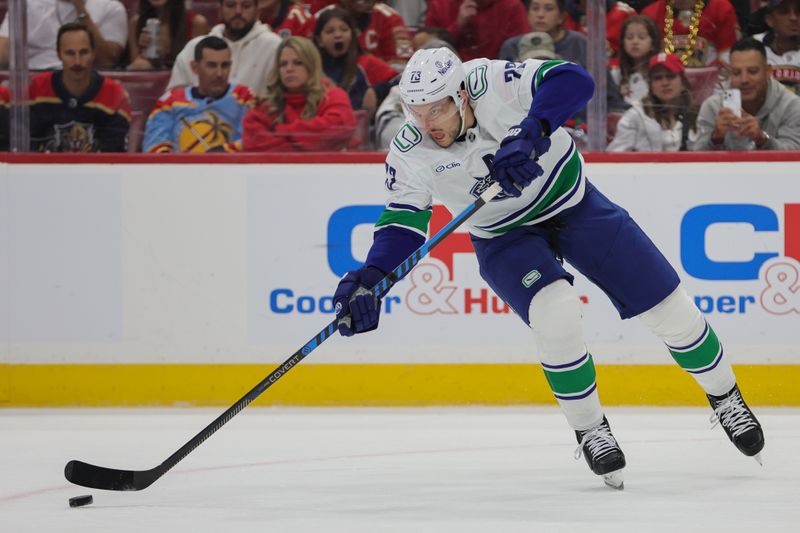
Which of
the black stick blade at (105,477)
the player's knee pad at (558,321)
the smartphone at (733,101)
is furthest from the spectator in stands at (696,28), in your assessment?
the black stick blade at (105,477)

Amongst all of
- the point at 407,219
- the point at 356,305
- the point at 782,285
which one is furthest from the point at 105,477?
the point at 782,285

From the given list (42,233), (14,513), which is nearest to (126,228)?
(42,233)

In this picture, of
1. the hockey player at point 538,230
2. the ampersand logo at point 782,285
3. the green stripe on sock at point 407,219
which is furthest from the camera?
the ampersand logo at point 782,285

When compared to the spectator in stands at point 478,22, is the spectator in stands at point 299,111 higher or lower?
lower

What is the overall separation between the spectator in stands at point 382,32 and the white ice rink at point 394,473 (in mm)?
1513

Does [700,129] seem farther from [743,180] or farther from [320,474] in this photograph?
[320,474]

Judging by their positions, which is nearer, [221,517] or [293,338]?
[221,517]

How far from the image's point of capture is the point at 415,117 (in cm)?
337

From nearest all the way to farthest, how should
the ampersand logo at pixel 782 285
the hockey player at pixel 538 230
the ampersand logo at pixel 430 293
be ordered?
1. the hockey player at pixel 538 230
2. the ampersand logo at pixel 782 285
3. the ampersand logo at pixel 430 293

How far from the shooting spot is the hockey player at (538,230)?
3369mm

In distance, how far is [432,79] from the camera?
3.28 metres

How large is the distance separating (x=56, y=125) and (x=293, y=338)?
1322 mm

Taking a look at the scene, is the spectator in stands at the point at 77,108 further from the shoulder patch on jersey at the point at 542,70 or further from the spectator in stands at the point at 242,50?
the shoulder patch on jersey at the point at 542,70

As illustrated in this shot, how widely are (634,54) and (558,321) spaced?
7.17 feet
